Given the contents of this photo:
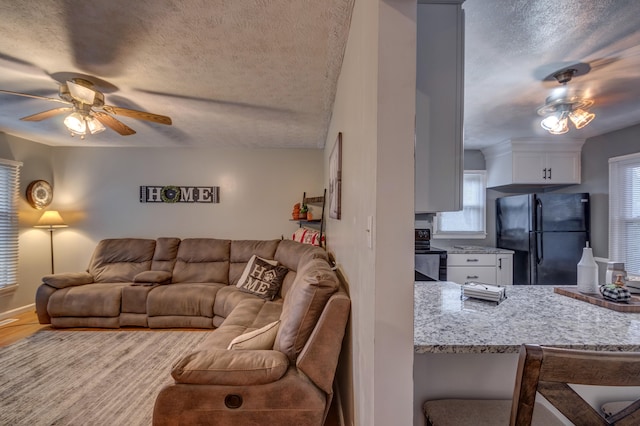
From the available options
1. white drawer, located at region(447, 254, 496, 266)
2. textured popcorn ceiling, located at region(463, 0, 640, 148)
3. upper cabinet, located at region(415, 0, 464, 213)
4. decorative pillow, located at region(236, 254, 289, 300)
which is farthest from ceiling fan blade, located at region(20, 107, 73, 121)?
white drawer, located at region(447, 254, 496, 266)

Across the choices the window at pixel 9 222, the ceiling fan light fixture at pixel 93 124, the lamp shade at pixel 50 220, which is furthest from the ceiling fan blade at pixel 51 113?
the lamp shade at pixel 50 220

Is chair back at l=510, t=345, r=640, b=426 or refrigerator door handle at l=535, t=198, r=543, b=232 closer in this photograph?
chair back at l=510, t=345, r=640, b=426

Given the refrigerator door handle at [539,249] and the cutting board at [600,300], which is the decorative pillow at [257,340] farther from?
the refrigerator door handle at [539,249]

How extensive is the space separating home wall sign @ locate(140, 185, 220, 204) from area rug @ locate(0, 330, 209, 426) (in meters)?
1.92

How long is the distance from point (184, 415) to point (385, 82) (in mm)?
1809

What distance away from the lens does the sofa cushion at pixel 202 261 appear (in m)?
3.88

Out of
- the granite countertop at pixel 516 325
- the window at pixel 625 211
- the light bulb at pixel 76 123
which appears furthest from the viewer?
the window at pixel 625 211

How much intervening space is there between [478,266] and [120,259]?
4.85 metres

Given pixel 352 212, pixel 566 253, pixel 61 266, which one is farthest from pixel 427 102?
pixel 61 266

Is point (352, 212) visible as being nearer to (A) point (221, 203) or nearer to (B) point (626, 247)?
(A) point (221, 203)

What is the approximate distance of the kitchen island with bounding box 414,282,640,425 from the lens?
103 centimetres

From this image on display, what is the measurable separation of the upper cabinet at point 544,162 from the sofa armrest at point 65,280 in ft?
18.4

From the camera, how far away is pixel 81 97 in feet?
7.46

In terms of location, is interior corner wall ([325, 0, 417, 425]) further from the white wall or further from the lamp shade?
the lamp shade
